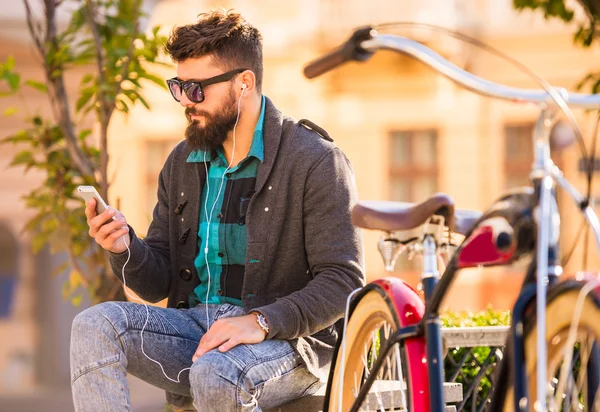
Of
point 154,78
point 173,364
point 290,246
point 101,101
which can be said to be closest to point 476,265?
point 290,246

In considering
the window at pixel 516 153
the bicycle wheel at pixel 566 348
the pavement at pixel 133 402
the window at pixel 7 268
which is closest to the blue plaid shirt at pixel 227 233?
the pavement at pixel 133 402

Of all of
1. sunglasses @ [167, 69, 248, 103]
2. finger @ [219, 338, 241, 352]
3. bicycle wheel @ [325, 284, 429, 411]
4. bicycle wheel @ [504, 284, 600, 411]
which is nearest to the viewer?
bicycle wheel @ [504, 284, 600, 411]

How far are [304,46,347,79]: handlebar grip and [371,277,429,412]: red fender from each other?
0.57 m

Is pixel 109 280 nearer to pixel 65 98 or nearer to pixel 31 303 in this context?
pixel 65 98

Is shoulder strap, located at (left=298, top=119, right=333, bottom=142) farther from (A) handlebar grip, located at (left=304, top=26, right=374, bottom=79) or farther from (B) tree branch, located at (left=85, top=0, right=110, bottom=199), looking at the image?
(B) tree branch, located at (left=85, top=0, right=110, bottom=199)

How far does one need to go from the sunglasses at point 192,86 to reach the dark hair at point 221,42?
5cm

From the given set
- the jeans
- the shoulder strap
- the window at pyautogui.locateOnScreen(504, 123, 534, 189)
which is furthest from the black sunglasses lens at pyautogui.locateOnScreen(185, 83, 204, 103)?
the window at pyautogui.locateOnScreen(504, 123, 534, 189)

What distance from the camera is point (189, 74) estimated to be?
321 centimetres

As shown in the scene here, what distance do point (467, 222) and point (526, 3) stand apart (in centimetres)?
319

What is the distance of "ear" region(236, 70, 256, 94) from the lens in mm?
3262

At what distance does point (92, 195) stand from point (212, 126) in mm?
432

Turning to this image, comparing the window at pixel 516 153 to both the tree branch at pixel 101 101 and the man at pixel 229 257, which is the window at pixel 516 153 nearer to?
the tree branch at pixel 101 101

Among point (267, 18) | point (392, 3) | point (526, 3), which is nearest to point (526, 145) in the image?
point (392, 3)

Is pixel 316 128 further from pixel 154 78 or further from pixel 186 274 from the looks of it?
pixel 154 78
